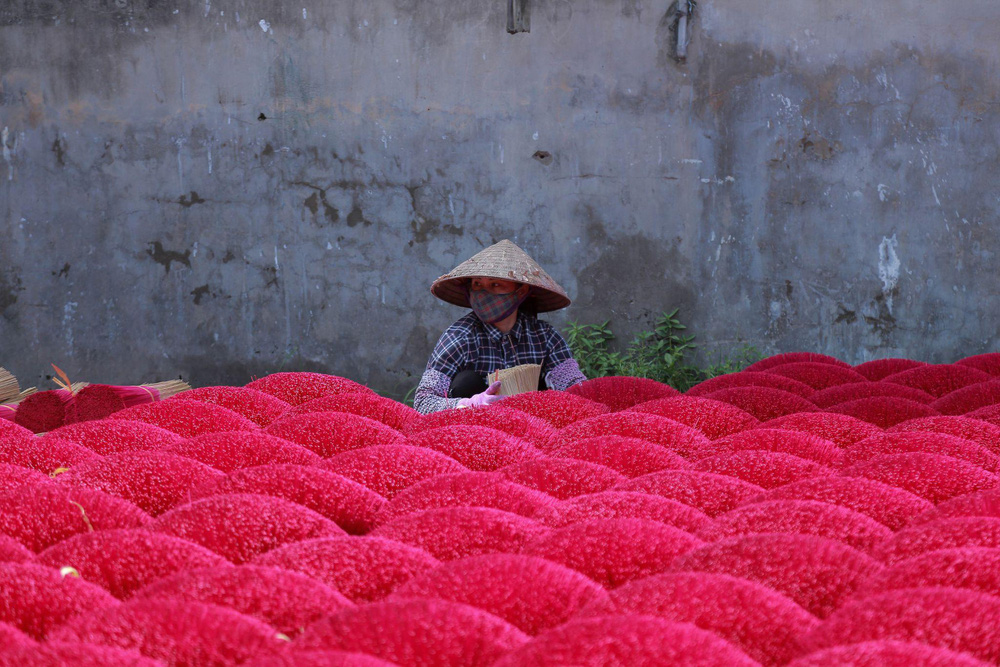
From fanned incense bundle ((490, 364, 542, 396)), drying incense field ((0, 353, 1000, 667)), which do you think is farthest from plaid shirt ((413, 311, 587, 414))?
drying incense field ((0, 353, 1000, 667))

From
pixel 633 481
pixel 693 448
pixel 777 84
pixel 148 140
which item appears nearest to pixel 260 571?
pixel 633 481

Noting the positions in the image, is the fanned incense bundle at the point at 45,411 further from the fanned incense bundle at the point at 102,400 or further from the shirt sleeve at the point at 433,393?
the shirt sleeve at the point at 433,393

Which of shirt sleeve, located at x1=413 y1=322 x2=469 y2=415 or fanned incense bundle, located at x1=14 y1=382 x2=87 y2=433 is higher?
fanned incense bundle, located at x1=14 y1=382 x2=87 y2=433

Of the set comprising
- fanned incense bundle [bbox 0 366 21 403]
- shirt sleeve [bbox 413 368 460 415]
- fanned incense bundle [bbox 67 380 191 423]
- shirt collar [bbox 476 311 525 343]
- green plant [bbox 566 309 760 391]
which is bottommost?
green plant [bbox 566 309 760 391]

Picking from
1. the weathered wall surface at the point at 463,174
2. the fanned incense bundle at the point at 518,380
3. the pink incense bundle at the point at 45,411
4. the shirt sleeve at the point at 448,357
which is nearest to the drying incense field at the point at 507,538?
the pink incense bundle at the point at 45,411

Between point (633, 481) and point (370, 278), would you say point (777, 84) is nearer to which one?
point (370, 278)

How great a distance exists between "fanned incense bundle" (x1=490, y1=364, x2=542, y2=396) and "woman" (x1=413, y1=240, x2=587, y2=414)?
1.62 feet

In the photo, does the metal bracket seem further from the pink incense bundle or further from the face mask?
the pink incense bundle

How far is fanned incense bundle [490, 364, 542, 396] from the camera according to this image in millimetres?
2080

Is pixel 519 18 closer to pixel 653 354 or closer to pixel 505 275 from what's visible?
pixel 653 354

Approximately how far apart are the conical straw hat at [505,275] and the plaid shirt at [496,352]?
0.08 meters

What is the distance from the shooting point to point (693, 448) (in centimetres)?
87

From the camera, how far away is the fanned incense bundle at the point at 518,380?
208 cm

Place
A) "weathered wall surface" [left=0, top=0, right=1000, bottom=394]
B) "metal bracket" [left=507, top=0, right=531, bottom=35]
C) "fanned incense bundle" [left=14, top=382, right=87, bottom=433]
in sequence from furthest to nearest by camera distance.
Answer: "metal bracket" [left=507, top=0, right=531, bottom=35] < "weathered wall surface" [left=0, top=0, right=1000, bottom=394] < "fanned incense bundle" [left=14, top=382, right=87, bottom=433]
